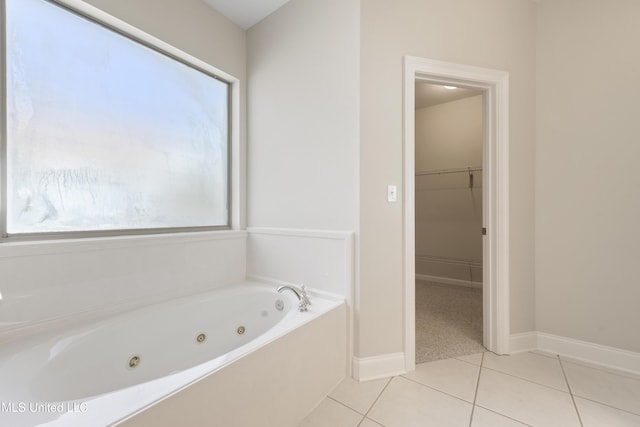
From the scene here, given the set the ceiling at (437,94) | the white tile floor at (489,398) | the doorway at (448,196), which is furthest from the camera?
the doorway at (448,196)

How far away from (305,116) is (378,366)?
5.65ft

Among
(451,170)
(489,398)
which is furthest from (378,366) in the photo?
(451,170)

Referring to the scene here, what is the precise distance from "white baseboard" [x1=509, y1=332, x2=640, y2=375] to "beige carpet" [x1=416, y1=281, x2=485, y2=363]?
11.2 inches

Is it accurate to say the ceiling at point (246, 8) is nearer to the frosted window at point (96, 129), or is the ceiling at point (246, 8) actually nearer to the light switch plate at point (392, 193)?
the frosted window at point (96, 129)

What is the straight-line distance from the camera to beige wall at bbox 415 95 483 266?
3.35 metres

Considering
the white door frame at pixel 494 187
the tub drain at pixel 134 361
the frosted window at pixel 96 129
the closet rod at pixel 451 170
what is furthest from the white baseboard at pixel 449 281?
the tub drain at pixel 134 361

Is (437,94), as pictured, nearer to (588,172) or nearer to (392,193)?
(588,172)

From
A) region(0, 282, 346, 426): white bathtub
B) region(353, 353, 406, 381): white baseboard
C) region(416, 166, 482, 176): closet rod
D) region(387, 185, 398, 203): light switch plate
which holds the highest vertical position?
region(416, 166, 482, 176): closet rod

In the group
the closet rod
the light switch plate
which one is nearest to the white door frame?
the light switch plate

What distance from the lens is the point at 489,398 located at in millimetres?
1391

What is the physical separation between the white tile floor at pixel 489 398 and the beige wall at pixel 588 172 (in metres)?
0.37

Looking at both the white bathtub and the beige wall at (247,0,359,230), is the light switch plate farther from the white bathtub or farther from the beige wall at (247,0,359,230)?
the white bathtub

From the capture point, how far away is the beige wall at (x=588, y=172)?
166cm

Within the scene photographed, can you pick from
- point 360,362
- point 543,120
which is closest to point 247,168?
point 360,362
